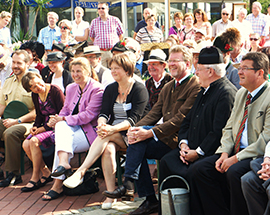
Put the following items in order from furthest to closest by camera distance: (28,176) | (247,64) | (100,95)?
(28,176)
(100,95)
(247,64)

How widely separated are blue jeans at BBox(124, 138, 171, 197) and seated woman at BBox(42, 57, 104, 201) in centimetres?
94

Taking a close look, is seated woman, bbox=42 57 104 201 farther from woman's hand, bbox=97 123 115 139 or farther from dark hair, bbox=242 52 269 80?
dark hair, bbox=242 52 269 80

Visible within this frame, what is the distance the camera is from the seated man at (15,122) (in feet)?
18.5

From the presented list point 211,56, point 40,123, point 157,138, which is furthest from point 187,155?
point 40,123

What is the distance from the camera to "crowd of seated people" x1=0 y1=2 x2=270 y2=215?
3.58 m

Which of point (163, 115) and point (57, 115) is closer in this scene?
point (163, 115)

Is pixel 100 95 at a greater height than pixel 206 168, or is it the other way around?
pixel 100 95

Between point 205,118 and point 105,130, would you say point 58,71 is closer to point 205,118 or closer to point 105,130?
point 105,130

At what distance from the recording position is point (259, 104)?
355 centimetres

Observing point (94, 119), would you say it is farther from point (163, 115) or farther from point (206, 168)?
point (206, 168)

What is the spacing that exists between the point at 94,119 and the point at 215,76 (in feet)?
6.24

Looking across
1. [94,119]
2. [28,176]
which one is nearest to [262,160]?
[94,119]

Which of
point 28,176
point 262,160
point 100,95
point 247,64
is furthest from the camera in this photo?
point 28,176

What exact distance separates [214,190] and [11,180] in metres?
3.18
